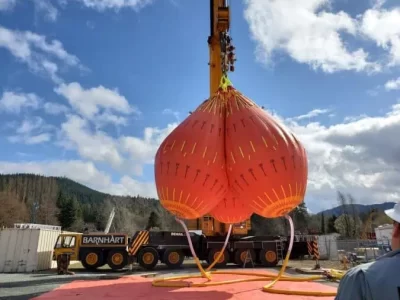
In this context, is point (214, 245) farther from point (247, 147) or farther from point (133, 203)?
point (133, 203)

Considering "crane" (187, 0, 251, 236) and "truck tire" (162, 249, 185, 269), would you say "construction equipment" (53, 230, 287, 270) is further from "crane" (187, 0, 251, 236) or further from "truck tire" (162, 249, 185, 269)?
"crane" (187, 0, 251, 236)

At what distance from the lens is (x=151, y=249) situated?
63.5ft

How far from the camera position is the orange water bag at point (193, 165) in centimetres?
927

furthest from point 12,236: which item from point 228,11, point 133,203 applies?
point 133,203

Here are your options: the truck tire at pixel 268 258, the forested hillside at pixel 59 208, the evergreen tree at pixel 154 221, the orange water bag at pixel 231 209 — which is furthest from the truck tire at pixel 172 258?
the evergreen tree at pixel 154 221

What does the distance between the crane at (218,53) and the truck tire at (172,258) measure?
217 cm

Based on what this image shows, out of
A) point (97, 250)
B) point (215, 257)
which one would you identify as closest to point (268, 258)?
point (215, 257)

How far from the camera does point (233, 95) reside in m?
10.2

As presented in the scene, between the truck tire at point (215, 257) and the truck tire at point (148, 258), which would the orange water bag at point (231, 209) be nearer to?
the truck tire at point (215, 257)

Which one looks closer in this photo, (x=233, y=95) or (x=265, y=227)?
(x=233, y=95)

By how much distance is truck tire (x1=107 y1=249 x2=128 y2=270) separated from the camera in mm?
18891

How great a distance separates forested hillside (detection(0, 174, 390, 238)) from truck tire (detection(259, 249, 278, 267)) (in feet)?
104

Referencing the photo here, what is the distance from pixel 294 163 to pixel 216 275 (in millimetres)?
6367

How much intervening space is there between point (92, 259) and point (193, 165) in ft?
40.8
